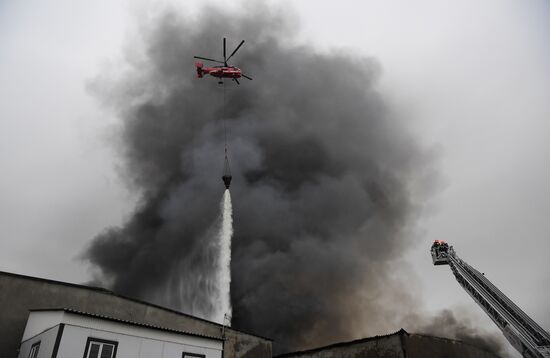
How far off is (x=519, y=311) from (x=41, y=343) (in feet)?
115

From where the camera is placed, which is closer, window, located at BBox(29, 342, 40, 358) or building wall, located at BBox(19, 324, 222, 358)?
building wall, located at BBox(19, 324, 222, 358)

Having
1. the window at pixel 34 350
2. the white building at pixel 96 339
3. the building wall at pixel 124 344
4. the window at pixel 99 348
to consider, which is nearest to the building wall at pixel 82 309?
the white building at pixel 96 339

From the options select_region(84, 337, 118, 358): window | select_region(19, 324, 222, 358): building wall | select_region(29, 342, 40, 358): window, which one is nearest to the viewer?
select_region(19, 324, 222, 358): building wall

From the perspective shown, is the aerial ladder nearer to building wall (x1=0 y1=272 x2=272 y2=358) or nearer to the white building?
building wall (x1=0 y1=272 x2=272 y2=358)

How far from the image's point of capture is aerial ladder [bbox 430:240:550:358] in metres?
30.2

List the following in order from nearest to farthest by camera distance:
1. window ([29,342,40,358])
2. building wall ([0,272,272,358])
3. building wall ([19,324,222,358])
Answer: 1. building wall ([19,324,222,358])
2. window ([29,342,40,358])
3. building wall ([0,272,272,358])

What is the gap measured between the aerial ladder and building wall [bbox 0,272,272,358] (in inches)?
778

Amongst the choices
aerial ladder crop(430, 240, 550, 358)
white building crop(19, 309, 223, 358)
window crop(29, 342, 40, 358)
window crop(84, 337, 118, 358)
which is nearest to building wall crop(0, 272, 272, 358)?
white building crop(19, 309, 223, 358)

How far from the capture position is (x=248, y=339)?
28.9 metres

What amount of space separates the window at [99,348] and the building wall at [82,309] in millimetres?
5557

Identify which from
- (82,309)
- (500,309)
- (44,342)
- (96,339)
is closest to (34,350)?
(44,342)

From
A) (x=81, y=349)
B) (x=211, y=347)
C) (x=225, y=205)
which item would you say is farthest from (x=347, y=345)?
(x=225, y=205)

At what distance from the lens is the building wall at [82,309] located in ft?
66.6

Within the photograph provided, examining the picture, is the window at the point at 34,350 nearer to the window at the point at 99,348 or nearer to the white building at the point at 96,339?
the white building at the point at 96,339
